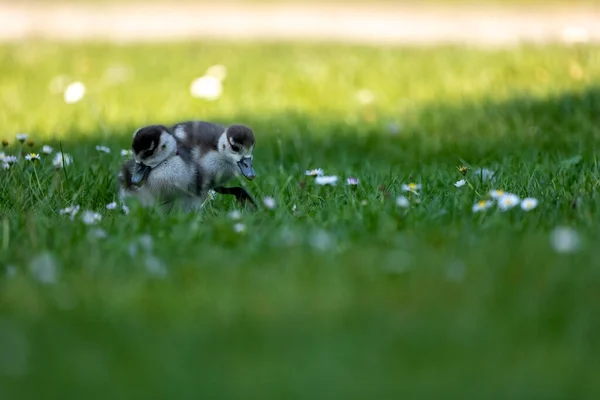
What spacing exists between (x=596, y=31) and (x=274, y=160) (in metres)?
8.38

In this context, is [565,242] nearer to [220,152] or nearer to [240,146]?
[240,146]

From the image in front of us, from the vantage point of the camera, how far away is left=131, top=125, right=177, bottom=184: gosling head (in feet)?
14.5

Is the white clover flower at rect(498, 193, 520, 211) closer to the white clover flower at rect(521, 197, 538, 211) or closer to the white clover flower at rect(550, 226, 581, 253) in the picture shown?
the white clover flower at rect(521, 197, 538, 211)

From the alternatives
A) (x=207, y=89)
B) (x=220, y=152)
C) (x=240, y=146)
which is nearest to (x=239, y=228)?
(x=240, y=146)

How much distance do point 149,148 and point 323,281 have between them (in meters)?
1.62

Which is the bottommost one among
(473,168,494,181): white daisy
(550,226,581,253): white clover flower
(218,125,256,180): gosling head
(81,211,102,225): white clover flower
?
(473,168,494,181): white daisy

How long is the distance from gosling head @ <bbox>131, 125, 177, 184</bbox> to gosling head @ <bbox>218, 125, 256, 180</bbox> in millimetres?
274

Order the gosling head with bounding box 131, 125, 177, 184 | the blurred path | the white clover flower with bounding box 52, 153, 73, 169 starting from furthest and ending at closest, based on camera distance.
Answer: the blurred path
the white clover flower with bounding box 52, 153, 73, 169
the gosling head with bounding box 131, 125, 177, 184

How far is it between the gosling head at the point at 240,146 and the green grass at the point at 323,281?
0.26 m

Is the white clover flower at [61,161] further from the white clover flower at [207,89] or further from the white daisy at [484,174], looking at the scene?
the white clover flower at [207,89]

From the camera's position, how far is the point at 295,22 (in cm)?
1684

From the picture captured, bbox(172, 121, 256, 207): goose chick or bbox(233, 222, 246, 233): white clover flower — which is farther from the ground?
bbox(172, 121, 256, 207): goose chick

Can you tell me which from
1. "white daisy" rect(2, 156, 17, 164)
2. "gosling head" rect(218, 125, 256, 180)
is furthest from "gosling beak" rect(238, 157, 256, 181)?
A: "white daisy" rect(2, 156, 17, 164)

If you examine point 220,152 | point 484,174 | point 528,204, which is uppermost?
point 220,152
